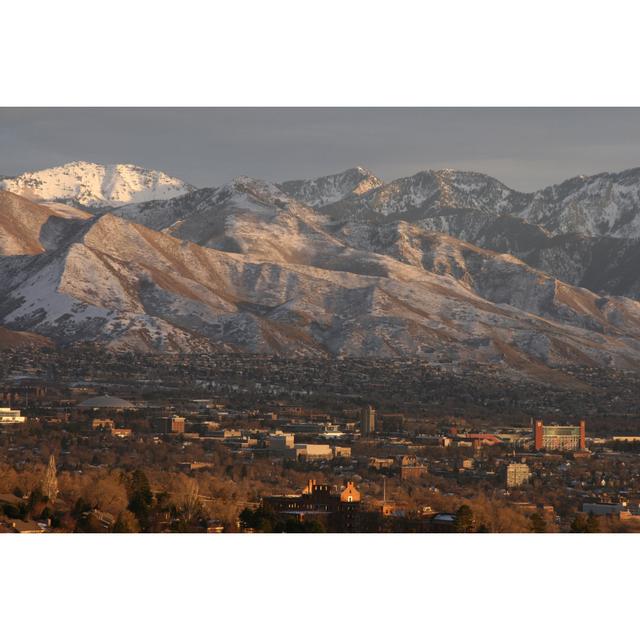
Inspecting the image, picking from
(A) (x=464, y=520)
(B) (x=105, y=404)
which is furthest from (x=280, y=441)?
(A) (x=464, y=520)

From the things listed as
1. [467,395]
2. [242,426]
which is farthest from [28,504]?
[467,395]

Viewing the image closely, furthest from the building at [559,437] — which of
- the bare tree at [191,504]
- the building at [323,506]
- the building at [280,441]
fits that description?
the bare tree at [191,504]

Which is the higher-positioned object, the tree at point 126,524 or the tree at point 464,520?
the tree at point 464,520

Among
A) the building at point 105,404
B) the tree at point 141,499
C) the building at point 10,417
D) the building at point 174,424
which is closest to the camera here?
the tree at point 141,499

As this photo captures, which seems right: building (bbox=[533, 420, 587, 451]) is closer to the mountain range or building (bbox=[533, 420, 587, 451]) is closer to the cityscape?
the cityscape

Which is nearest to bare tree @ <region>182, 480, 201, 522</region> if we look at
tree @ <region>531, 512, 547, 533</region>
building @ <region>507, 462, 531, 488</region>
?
tree @ <region>531, 512, 547, 533</region>

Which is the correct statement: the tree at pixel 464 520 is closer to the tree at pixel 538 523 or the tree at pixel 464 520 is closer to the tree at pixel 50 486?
the tree at pixel 538 523

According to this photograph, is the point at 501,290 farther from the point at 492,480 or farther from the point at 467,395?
the point at 492,480
